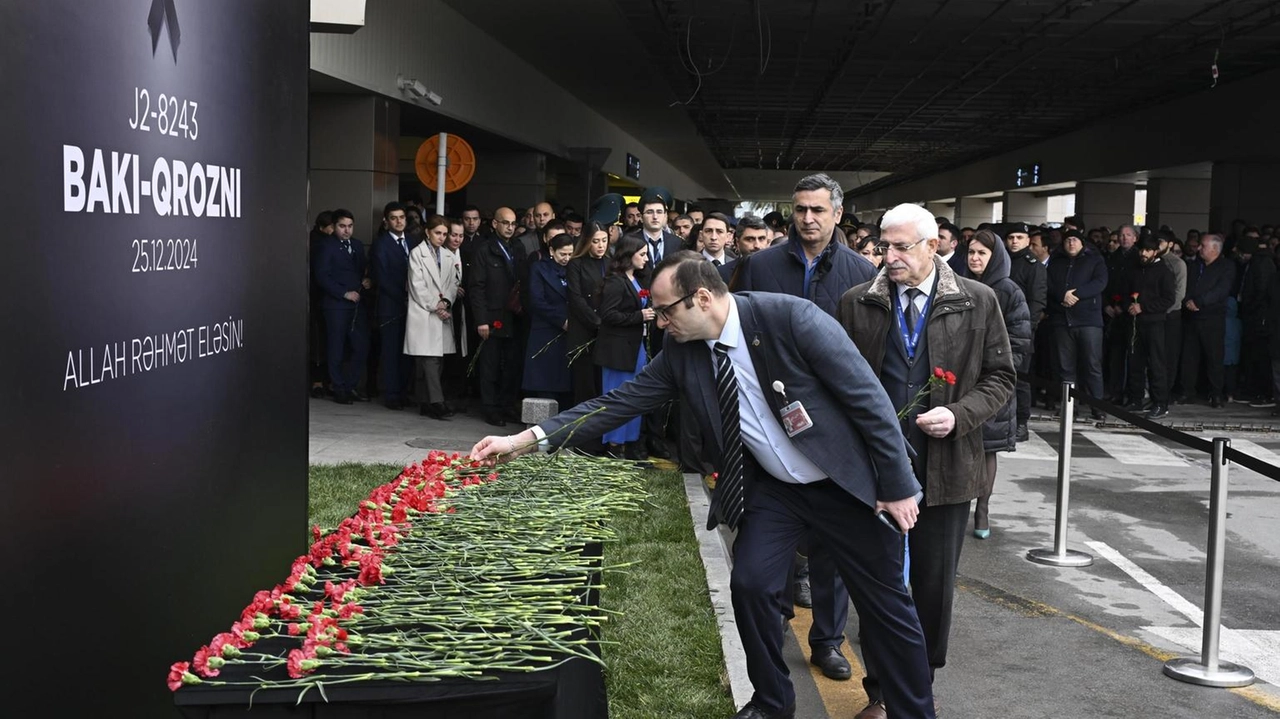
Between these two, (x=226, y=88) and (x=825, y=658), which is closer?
(x=226, y=88)

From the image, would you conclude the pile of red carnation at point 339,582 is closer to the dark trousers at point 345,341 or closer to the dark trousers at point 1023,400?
the dark trousers at point 1023,400

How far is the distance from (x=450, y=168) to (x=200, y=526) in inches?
470

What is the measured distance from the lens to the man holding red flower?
546 centimetres

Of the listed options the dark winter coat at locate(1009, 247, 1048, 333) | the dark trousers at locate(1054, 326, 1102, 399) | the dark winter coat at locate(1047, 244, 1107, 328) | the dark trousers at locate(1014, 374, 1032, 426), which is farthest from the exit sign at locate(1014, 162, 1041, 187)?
the dark trousers at locate(1014, 374, 1032, 426)

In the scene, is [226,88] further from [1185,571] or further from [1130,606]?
[1185,571]

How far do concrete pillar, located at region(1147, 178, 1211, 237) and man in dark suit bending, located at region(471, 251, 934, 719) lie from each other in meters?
32.3

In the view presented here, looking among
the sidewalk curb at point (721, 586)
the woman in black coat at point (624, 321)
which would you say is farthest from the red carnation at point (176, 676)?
the woman in black coat at point (624, 321)

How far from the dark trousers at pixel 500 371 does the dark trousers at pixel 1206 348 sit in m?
9.69

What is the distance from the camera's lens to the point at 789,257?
690 cm

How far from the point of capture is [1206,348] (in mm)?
18719

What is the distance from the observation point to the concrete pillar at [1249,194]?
2892 cm

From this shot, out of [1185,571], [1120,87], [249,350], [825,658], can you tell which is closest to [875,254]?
[1185,571]

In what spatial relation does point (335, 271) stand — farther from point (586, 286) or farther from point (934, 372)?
point (934, 372)

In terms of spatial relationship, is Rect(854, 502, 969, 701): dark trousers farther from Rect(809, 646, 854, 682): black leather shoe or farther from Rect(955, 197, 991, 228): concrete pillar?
Rect(955, 197, 991, 228): concrete pillar
